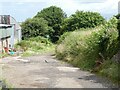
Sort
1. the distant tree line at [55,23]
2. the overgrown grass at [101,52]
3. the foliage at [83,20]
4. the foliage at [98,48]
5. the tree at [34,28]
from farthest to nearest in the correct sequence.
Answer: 1. the tree at [34,28]
2. the distant tree line at [55,23]
3. the foliage at [83,20]
4. the foliage at [98,48]
5. the overgrown grass at [101,52]

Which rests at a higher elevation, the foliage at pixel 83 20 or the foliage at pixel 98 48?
the foliage at pixel 83 20

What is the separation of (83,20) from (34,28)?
24.7m

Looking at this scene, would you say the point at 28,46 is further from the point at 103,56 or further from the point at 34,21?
the point at 103,56

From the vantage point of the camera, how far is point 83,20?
4250cm

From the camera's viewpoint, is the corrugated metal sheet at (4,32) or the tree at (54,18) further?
the tree at (54,18)

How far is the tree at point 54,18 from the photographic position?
2800 inches

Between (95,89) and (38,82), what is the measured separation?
2948 millimetres

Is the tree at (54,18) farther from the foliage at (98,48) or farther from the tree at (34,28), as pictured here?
the foliage at (98,48)

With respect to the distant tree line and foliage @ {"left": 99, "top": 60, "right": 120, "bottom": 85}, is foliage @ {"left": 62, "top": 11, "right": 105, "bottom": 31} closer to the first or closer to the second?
the distant tree line

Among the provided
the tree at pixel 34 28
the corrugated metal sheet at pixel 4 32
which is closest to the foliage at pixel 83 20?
the corrugated metal sheet at pixel 4 32

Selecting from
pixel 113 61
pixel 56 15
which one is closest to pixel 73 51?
pixel 113 61

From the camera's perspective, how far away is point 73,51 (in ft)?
85.3

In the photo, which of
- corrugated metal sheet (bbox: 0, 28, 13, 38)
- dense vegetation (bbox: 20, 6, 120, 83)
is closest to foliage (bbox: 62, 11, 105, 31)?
dense vegetation (bbox: 20, 6, 120, 83)

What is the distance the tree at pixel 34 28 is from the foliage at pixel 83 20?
21409 millimetres
